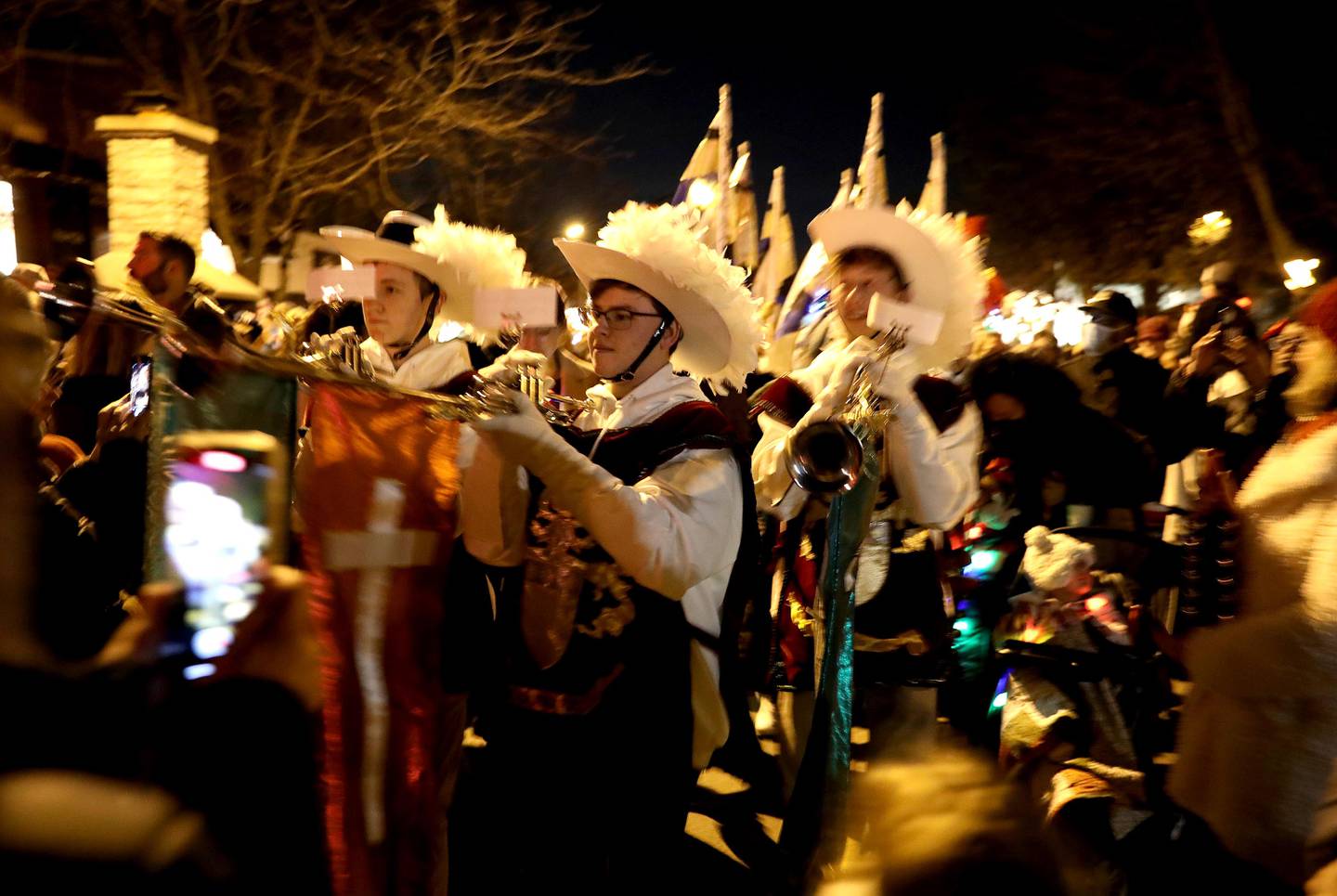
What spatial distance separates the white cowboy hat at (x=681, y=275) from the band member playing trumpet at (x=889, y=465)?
1.32 ft

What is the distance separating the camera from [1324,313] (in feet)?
8.25

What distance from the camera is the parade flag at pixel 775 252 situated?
9664mm

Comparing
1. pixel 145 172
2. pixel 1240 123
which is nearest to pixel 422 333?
pixel 145 172

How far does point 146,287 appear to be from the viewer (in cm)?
470

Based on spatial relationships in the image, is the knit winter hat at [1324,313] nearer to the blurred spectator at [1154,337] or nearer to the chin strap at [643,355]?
the chin strap at [643,355]

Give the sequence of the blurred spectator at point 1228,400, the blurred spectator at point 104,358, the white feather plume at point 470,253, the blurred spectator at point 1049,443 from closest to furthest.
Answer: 1. the white feather plume at point 470,253
2. the blurred spectator at point 104,358
3. the blurred spectator at point 1049,443
4. the blurred spectator at point 1228,400

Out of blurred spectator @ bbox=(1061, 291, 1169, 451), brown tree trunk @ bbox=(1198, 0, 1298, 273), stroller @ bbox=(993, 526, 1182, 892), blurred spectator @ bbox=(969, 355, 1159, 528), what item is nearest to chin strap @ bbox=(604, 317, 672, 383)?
stroller @ bbox=(993, 526, 1182, 892)

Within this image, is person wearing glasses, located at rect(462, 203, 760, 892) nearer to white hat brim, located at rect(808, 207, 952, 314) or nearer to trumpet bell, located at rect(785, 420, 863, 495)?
trumpet bell, located at rect(785, 420, 863, 495)

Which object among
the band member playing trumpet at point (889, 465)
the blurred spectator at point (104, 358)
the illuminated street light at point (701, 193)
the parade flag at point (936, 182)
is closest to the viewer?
the band member playing trumpet at point (889, 465)

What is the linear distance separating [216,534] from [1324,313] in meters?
2.50

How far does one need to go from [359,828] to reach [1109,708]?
3008 millimetres

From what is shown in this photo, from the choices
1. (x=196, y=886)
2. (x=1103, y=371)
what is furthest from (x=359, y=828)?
(x=1103, y=371)

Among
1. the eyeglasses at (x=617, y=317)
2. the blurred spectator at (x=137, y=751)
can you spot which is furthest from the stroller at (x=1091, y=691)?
the blurred spectator at (x=137, y=751)

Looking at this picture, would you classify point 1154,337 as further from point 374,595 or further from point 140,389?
point 374,595
